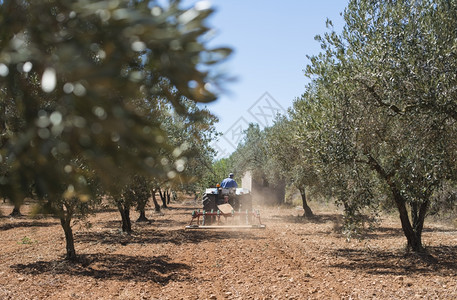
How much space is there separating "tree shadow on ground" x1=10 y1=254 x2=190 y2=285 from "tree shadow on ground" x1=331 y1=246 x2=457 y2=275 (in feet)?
15.7

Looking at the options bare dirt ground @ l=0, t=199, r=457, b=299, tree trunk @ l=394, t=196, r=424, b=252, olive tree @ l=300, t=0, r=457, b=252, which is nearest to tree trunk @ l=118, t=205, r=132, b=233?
bare dirt ground @ l=0, t=199, r=457, b=299

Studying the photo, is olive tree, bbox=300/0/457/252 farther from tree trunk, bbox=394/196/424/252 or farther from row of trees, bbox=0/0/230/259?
row of trees, bbox=0/0/230/259

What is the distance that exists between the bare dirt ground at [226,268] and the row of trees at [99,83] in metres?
4.04

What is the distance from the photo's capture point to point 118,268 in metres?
12.2

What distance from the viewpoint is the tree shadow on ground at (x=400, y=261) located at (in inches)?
457

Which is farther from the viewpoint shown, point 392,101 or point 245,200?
point 245,200

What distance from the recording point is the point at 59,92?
152cm

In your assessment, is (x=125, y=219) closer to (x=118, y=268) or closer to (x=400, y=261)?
(x=118, y=268)

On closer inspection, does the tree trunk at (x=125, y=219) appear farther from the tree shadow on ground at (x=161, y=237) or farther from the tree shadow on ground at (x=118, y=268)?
the tree shadow on ground at (x=118, y=268)

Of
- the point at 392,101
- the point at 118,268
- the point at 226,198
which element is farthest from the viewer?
the point at 226,198

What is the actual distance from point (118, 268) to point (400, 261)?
8.29 meters

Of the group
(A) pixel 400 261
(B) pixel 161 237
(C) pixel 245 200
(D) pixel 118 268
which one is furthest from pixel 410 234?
(C) pixel 245 200

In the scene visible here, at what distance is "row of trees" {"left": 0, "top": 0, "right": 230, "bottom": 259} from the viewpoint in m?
1.34

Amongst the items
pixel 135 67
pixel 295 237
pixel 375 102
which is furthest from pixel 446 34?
pixel 295 237
